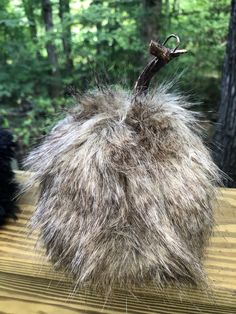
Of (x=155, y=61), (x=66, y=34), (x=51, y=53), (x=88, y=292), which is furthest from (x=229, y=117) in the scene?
(x=51, y=53)

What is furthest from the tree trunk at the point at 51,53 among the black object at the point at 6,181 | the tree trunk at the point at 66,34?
the black object at the point at 6,181

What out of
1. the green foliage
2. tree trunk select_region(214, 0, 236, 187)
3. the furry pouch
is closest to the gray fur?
the furry pouch

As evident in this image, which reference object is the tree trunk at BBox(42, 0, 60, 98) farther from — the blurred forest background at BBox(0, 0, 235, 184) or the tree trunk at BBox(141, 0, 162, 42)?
the tree trunk at BBox(141, 0, 162, 42)

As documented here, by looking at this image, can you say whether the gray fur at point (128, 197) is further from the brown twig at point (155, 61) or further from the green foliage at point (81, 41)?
the green foliage at point (81, 41)

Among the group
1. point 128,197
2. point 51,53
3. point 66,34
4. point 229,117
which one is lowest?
point 51,53

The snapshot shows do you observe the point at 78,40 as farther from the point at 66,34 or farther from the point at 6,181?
the point at 6,181

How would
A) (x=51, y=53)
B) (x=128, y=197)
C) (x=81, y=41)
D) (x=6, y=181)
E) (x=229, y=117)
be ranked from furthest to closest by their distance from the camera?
1. (x=51, y=53)
2. (x=81, y=41)
3. (x=229, y=117)
4. (x=6, y=181)
5. (x=128, y=197)
